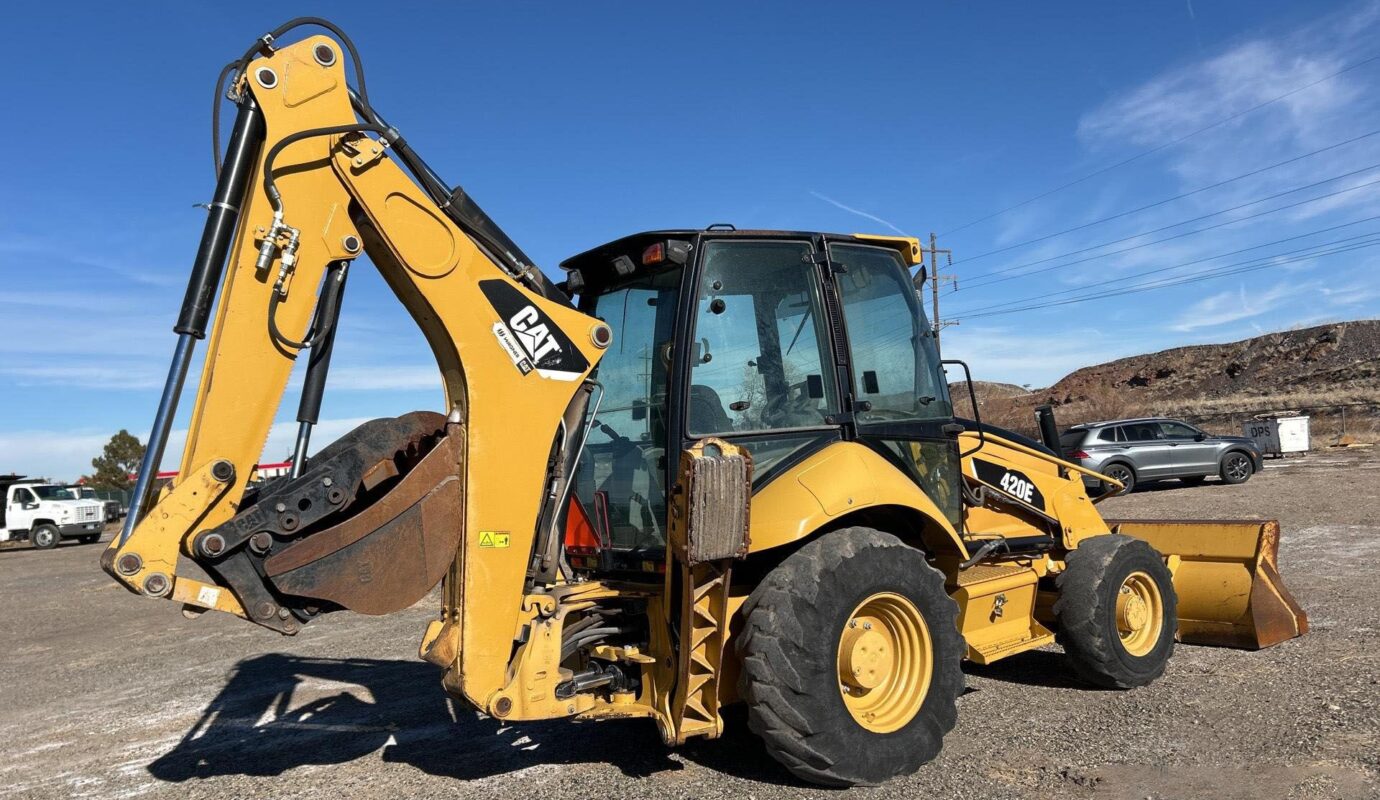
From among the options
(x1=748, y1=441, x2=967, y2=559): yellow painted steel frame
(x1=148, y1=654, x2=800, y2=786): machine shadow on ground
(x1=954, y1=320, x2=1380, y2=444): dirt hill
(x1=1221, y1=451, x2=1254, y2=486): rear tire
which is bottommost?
(x1=148, y1=654, x2=800, y2=786): machine shadow on ground

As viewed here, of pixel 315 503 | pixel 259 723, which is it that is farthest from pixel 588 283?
pixel 259 723

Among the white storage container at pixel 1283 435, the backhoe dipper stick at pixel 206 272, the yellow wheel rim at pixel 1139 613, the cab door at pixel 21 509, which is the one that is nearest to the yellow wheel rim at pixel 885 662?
the yellow wheel rim at pixel 1139 613

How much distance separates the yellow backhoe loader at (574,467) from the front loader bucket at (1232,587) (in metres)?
2.65

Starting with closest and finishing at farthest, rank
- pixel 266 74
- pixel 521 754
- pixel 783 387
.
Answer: pixel 266 74, pixel 783 387, pixel 521 754

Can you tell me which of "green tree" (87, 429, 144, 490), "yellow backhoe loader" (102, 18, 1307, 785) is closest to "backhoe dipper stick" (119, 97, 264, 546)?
"yellow backhoe loader" (102, 18, 1307, 785)

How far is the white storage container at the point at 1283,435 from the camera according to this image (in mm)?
26609

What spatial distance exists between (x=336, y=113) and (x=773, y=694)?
2989 mm

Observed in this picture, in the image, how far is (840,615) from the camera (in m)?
4.12

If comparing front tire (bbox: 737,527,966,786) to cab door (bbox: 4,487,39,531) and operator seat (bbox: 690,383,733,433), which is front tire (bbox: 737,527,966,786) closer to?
operator seat (bbox: 690,383,733,433)

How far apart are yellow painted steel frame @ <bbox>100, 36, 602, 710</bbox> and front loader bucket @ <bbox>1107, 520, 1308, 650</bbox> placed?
4681 mm

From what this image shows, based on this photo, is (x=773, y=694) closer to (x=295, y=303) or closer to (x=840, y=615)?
(x=840, y=615)

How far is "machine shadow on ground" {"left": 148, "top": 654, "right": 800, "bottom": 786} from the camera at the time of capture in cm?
477

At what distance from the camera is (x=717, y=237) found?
14.8 feet

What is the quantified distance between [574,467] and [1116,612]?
368 centimetres
